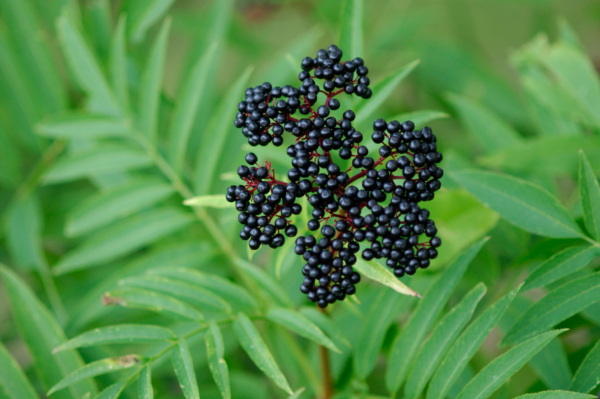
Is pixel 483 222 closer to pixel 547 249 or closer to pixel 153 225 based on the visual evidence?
pixel 547 249

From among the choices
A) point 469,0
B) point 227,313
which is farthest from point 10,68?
point 469,0

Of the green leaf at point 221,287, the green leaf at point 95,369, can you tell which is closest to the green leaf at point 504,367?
the green leaf at point 221,287

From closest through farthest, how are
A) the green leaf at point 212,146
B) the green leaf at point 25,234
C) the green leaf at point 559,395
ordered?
the green leaf at point 559,395, the green leaf at point 212,146, the green leaf at point 25,234

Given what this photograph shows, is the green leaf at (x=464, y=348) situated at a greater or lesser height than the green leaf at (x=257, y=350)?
lesser

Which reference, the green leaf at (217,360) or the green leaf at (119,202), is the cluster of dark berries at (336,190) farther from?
the green leaf at (119,202)

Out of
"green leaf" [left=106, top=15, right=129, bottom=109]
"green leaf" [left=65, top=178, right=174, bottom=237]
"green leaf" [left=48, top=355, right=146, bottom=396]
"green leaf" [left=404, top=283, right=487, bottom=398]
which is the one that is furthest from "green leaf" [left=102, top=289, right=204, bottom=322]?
"green leaf" [left=106, top=15, right=129, bottom=109]

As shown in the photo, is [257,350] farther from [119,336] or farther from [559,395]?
[559,395]
